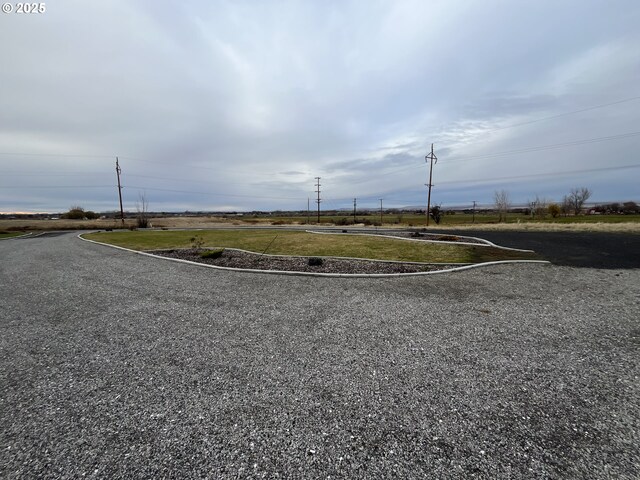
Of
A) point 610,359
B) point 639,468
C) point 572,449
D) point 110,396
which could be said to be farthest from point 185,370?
point 610,359

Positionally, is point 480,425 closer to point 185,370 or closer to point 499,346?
point 499,346

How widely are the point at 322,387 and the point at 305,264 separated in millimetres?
6823

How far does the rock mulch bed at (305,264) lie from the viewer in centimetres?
887

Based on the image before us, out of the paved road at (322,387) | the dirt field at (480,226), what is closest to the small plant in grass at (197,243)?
the paved road at (322,387)

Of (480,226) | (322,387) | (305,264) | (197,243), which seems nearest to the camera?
Result: (322,387)

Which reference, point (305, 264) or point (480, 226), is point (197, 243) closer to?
point (305, 264)

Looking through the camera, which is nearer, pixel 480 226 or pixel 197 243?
pixel 197 243

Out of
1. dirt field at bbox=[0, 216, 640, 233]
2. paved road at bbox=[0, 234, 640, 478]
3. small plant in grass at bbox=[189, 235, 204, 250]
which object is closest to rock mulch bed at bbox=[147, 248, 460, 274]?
small plant in grass at bbox=[189, 235, 204, 250]

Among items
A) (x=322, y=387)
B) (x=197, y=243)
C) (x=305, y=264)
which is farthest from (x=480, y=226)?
(x=322, y=387)

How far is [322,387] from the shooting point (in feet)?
9.85

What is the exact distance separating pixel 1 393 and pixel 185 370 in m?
1.87

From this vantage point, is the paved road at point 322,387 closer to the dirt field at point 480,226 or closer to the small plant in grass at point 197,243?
the small plant in grass at point 197,243

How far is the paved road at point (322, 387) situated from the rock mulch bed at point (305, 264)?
8.82ft

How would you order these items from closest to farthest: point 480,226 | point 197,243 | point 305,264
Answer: point 305,264 → point 197,243 → point 480,226
